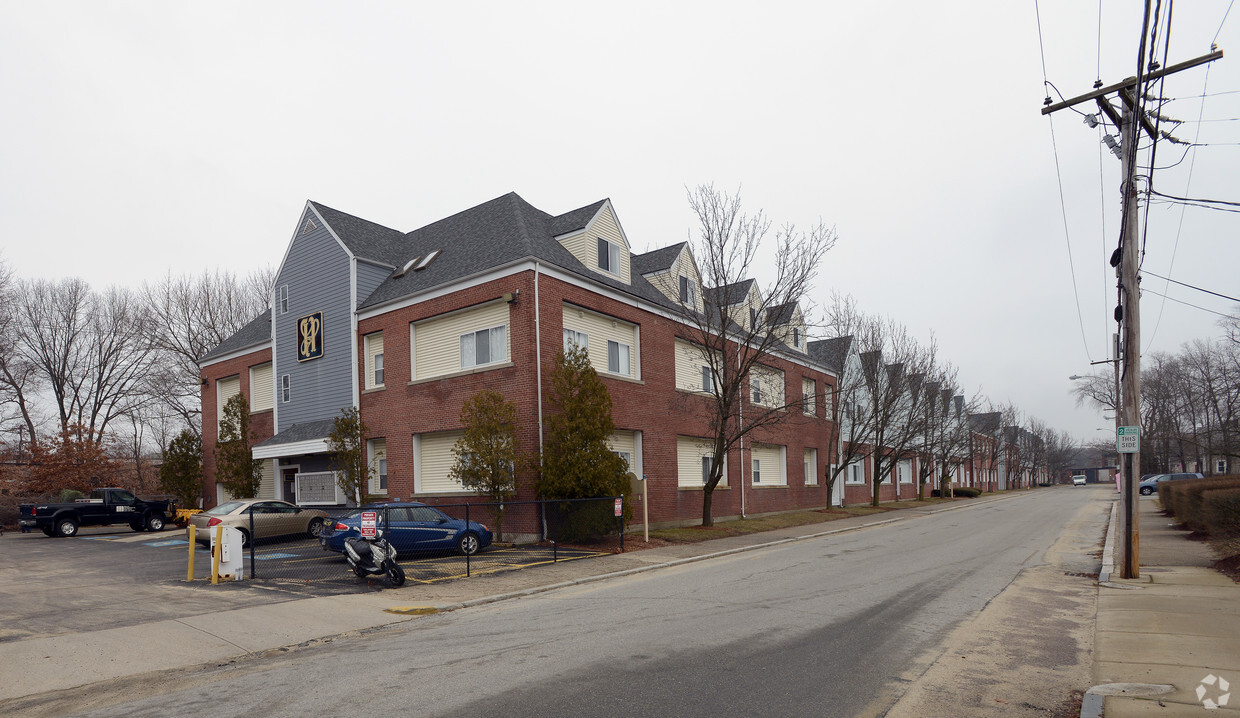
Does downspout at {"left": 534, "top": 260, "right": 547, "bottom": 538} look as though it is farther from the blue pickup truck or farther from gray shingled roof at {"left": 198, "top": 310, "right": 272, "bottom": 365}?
the blue pickup truck

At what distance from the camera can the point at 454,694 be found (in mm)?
6879

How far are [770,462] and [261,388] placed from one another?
2428 centimetres

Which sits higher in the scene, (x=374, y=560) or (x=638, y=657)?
(x=638, y=657)

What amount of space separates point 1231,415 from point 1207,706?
244ft

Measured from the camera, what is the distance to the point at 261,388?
110 feet

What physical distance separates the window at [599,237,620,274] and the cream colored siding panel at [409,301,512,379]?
4.88 metres

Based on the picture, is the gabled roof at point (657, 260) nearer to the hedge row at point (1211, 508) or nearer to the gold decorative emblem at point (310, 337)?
the gold decorative emblem at point (310, 337)

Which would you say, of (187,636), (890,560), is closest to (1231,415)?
(890,560)

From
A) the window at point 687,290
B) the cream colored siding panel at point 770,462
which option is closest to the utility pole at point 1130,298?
the window at point 687,290

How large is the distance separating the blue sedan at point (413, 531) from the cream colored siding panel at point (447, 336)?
19.9 ft

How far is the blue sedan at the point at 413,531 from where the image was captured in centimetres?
1728

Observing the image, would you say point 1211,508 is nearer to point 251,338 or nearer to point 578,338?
point 578,338

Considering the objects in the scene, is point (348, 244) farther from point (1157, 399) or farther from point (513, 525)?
point (1157, 399)

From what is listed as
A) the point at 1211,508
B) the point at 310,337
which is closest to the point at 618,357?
the point at 310,337
